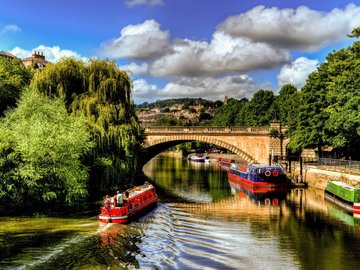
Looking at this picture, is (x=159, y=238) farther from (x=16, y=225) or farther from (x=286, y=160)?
(x=286, y=160)

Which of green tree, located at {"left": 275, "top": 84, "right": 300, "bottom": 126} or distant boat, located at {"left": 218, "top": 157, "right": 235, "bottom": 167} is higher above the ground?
green tree, located at {"left": 275, "top": 84, "right": 300, "bottom": 126}

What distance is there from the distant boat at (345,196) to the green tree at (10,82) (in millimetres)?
25305

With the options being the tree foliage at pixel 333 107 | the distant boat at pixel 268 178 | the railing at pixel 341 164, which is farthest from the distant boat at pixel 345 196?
the distant boat at pixel 268 178

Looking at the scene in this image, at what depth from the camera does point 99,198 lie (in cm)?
3209

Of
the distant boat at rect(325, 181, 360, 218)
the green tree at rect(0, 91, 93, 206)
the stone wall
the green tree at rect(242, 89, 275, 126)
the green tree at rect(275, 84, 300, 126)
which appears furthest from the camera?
the green tree at rect(242, 89, 275, 126)

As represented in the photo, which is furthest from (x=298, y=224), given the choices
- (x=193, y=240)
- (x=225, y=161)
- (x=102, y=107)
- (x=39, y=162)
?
(x=225, y=161)

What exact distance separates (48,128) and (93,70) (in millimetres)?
10099

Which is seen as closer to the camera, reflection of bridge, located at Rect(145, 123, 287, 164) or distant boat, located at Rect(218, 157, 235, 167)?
reflection of bridge, located at Rect(145, 123, 287, 164)

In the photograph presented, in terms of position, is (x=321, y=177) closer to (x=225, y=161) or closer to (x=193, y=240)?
(x=193, y=240)

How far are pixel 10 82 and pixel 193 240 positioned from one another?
83.2 ft

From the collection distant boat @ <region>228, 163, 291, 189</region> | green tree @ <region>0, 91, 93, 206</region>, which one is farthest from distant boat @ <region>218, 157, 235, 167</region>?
green tree @ <region>0, 91, 93, 206</region>

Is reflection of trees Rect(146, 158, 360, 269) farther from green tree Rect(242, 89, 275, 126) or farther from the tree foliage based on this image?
green tree Rect(242, 89, 275, 126)

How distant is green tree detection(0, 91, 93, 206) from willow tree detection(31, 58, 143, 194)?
422 cm

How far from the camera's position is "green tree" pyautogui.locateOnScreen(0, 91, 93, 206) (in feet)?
81.3
